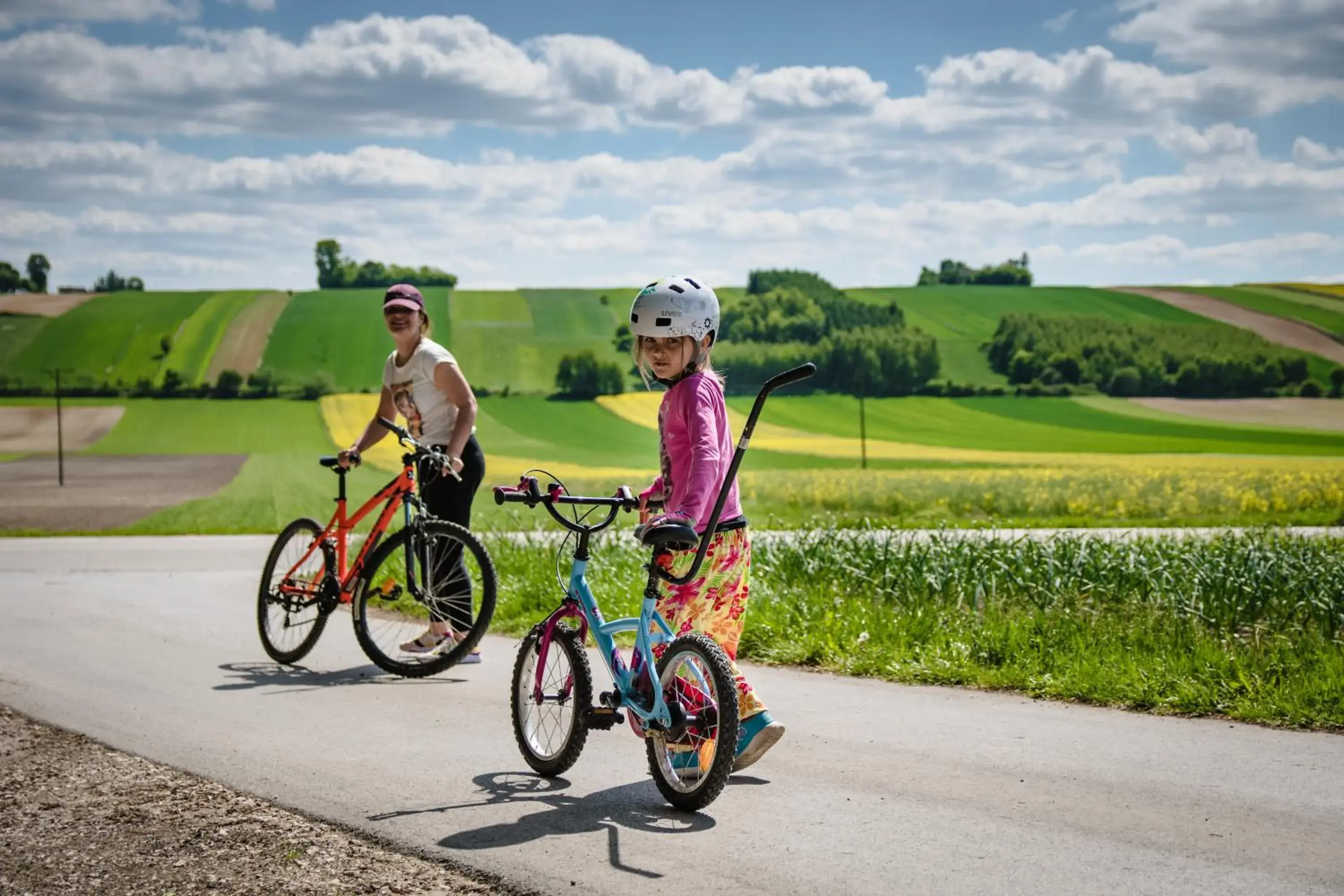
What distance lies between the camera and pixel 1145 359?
30.4 metres

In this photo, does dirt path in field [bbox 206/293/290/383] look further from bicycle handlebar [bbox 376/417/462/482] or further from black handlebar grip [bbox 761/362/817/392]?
black handlebar grip [bbox 761/362/817/392]

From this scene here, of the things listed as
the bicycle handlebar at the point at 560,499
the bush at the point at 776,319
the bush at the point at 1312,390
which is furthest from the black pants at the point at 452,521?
Result: the bush at the point at 776,319

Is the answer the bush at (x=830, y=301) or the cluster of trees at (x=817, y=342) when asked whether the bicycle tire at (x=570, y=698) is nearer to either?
the cluster of trees at (x=817, y=342)

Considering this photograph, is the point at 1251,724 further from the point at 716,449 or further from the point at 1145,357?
the point at 1145,357

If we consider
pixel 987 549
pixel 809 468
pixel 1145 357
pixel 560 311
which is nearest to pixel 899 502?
pixel 809 468

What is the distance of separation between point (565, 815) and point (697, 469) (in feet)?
4.33

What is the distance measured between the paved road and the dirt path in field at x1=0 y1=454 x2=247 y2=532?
17.1m

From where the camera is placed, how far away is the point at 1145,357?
30.4 m

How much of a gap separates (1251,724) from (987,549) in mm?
3729

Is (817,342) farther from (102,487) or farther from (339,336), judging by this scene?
(339,336)

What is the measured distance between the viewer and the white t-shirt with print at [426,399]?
28.3 ft

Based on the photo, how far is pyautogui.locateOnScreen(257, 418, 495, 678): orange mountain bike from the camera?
320 inches

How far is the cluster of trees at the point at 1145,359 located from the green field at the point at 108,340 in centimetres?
2467

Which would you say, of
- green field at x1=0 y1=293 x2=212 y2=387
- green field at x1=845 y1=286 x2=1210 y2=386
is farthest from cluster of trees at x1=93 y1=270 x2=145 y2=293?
green field at x1=845 y1=286 x2=1210 y2=386
